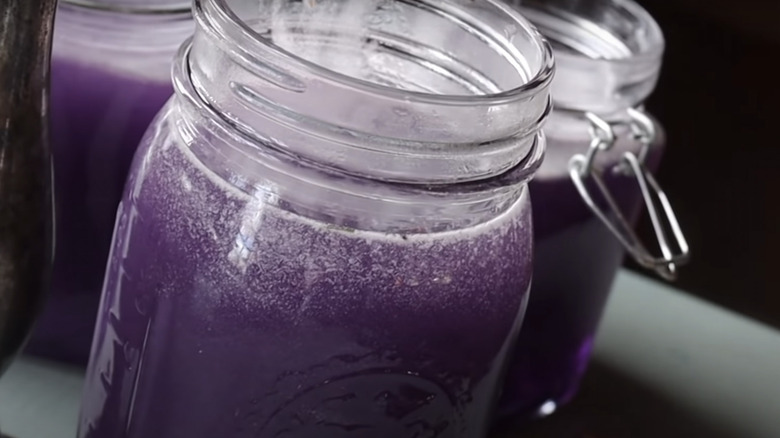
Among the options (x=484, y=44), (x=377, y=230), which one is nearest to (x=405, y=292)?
(x=377, y=230)

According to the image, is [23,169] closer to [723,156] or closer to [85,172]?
[85,172]

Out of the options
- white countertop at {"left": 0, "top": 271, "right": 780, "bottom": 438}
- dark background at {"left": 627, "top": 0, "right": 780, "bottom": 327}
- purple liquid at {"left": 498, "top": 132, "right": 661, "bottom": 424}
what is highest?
purple liquid at {"left": 498, "top": 132, "right": 661, "bottom": 424}

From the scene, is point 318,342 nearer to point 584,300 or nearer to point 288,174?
point 288,174

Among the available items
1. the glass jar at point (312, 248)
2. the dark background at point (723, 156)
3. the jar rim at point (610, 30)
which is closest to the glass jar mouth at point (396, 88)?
the glass jar at point (312, 248)

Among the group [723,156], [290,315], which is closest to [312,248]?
[290,315]

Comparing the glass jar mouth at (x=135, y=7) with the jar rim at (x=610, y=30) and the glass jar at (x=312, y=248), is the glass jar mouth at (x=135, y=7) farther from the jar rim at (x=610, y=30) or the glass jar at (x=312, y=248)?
the jar rim at (x=610, y=30)

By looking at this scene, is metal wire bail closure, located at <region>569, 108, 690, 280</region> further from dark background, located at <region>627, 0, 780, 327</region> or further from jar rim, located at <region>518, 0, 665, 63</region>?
dark background, located at <region>627, 0, 780, 327</region>

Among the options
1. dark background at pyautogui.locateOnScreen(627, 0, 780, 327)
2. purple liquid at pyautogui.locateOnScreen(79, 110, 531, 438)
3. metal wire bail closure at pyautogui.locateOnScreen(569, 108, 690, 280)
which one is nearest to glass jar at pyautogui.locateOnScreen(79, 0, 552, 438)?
purple liquid at pyautogui.locateOnScreen(79, 110, 531, 438)
